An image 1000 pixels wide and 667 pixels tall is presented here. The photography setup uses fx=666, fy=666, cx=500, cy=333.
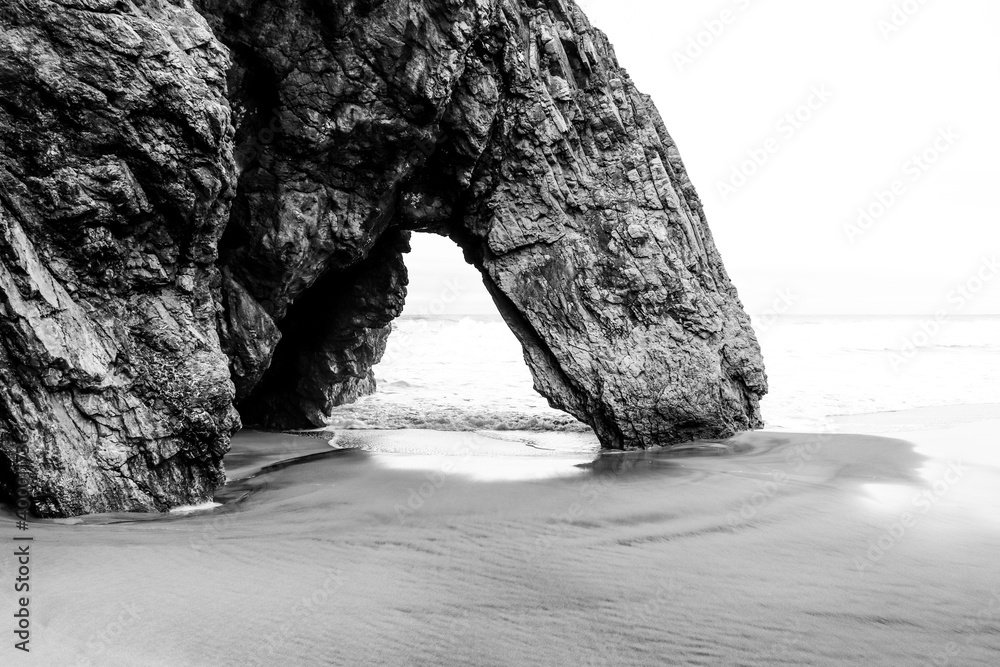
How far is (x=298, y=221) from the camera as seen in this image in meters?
8.51

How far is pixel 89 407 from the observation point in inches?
219

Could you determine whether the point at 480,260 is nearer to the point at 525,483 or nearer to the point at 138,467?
the point at 525,483

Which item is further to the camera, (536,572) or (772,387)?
(772,387)

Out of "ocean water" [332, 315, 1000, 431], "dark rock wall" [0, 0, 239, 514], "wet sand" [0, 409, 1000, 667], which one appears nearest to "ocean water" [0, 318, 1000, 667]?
"wet sand" [0, 409, 1000, 667]

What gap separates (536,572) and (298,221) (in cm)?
572

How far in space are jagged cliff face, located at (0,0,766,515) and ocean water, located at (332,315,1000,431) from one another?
2097 mm

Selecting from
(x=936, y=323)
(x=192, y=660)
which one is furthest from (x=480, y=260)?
(x=936, y=323)

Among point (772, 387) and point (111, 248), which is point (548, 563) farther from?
point (772, 387)

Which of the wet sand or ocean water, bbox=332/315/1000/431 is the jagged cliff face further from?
ocean water, bbox=332/315/1000/431

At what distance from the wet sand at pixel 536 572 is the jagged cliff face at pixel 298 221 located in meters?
1.09

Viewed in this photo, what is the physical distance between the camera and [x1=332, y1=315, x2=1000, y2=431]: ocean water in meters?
12.7

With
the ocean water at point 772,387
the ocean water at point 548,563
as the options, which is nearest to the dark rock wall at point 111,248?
the ocean water at point 548,563

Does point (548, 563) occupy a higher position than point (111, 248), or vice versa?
point (111, 248)

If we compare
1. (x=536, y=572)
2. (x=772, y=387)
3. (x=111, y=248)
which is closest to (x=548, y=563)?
(x=536, y=572)
